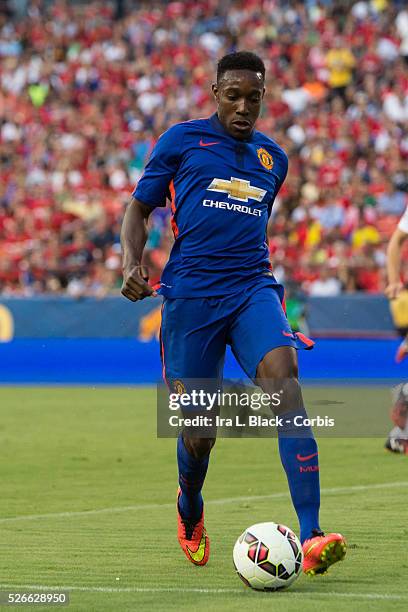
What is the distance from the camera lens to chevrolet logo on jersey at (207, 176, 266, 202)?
6.84m

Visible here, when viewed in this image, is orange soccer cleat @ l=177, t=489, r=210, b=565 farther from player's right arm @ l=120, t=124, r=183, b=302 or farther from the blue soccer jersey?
player's right arm @ l=120, t=124, r=183, b=302

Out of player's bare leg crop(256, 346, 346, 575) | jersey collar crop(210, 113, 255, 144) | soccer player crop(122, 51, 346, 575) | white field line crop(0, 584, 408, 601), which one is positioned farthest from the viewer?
jersey collar crop(210, 113, 255, 144)

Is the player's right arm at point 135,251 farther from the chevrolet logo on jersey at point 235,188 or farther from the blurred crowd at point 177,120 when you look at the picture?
the blurred crowd at point 177,120

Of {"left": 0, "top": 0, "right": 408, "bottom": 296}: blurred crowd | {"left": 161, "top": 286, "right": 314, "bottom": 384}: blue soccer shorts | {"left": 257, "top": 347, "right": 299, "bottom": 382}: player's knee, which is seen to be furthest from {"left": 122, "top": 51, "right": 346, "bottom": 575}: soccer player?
{"left": 0, "top": 0, "right": 408, "bottom": 296}: blurred crowd

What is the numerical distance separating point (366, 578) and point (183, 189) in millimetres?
2137

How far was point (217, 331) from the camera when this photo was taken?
679 centimetres

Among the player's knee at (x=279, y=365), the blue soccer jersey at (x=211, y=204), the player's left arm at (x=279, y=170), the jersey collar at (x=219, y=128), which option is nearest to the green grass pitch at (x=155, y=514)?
the player's knee at (x=279, y=365)

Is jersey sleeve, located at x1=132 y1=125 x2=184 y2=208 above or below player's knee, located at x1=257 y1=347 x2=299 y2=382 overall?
above

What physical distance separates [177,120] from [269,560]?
21312mm

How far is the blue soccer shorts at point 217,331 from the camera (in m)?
6.59

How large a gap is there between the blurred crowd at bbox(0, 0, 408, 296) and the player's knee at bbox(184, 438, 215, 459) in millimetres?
12982

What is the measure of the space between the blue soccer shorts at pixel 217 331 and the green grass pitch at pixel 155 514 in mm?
1044

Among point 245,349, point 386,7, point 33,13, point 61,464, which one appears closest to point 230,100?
point 245,349

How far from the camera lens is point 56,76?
30.6m
